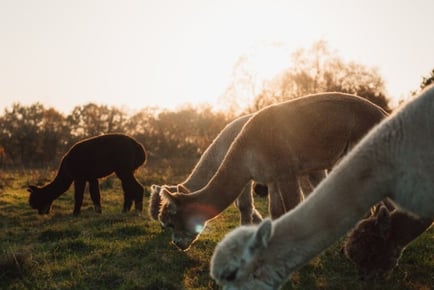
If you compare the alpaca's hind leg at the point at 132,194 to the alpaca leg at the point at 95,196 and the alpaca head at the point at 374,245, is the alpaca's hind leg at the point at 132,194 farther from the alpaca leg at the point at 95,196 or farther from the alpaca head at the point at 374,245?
the alpaca head at the point at 374,245

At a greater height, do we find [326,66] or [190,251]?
[326,66]

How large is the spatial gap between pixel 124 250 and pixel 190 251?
1185 mm

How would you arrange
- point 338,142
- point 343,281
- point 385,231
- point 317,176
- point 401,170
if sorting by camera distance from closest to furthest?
point 401,170, point 385,231, point 343,281, point 338,142, point 317,176

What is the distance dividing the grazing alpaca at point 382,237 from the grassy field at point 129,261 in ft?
2.15

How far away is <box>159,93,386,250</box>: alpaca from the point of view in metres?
7.41

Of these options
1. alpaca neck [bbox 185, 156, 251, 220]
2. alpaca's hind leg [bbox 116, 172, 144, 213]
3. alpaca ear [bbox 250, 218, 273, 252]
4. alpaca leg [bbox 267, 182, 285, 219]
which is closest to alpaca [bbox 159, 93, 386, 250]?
alpaca neck [bbox 185, 156, 251, 220]

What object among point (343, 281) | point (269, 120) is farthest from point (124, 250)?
point (343, 281)

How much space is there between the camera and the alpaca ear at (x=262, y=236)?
12.5ft

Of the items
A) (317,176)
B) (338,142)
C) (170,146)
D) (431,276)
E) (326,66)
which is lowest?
(170,146)

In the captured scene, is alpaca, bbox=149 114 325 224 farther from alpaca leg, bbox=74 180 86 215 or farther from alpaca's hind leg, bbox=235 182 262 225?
alpaca leg, bbox=74 180 86 215

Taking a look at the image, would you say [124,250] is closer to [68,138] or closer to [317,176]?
[317,176]

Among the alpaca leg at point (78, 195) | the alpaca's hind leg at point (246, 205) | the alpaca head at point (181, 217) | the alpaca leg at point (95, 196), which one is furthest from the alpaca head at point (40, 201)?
the alpaca head at point (181, 217)

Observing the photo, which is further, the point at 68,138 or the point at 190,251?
the point at 68,138

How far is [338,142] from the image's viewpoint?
294 inches
